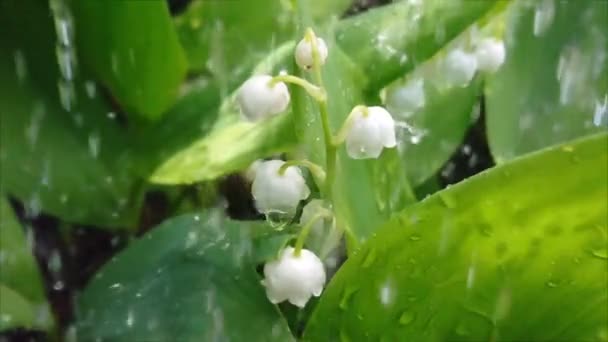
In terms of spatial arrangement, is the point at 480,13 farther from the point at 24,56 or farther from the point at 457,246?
the point at 24,56

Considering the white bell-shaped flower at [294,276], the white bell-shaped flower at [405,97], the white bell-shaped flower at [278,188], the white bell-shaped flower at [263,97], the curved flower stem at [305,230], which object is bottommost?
the white bell-shaped flower at [405,97]

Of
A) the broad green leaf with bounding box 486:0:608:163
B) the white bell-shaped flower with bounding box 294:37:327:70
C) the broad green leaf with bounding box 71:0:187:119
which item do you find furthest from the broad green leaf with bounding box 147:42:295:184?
the broad green leaf with bounding box 486:0:608:163

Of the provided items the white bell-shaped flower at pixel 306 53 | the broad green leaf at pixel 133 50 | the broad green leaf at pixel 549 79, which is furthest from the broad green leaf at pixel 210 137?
the broad green leaf at pixel 549 79

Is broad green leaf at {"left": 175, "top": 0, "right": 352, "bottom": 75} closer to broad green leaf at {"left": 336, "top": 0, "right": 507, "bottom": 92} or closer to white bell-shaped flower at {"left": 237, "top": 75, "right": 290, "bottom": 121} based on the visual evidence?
broad green leaf at {"left": 336, "top": 0, "right": 507, "bottom": 92}

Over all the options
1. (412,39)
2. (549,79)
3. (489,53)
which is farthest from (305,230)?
(549,79)

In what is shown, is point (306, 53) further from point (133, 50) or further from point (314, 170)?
point (133, 50)

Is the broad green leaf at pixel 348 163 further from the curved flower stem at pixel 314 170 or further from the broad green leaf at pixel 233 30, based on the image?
the broad green leaf at pixel 233 30

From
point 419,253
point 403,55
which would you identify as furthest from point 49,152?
point 419,253
